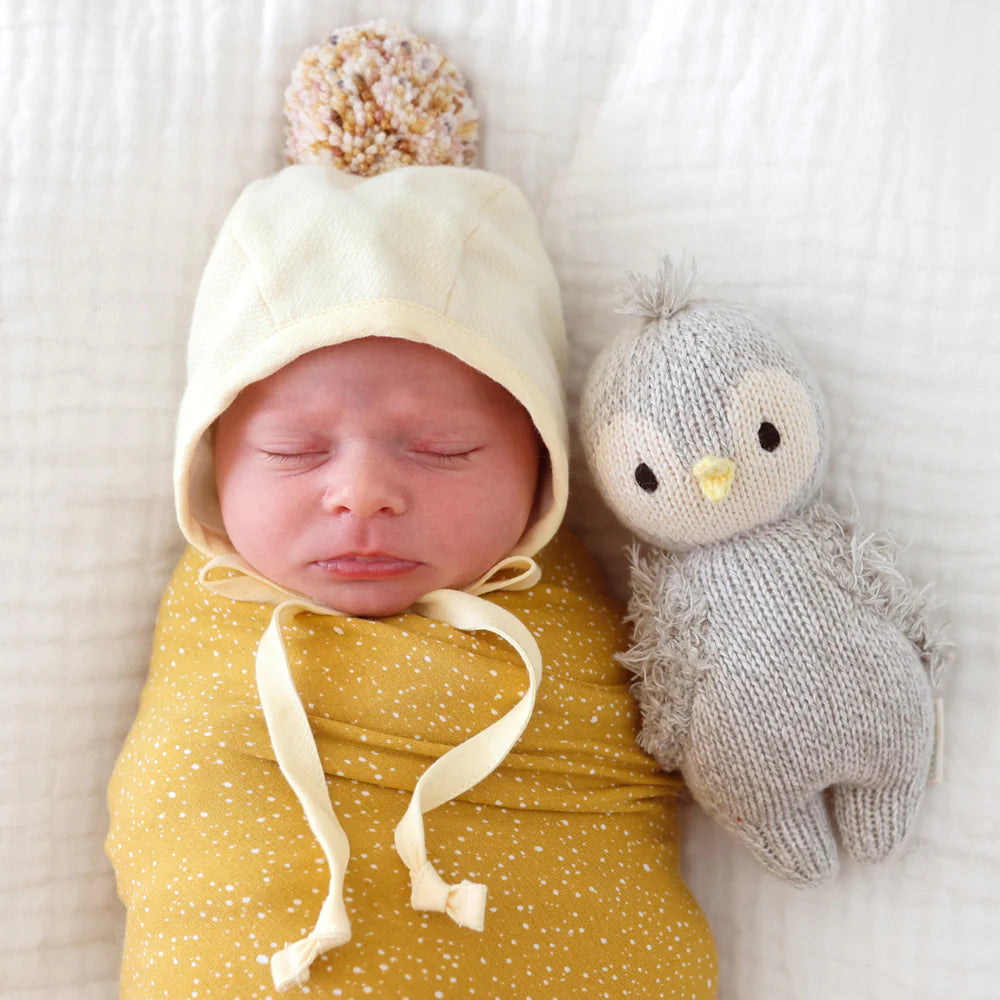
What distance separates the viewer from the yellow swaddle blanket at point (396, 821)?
35.3 inches

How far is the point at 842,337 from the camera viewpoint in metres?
1.09

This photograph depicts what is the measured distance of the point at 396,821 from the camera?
3.16 feet

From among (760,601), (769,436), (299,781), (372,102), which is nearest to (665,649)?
(760,601)

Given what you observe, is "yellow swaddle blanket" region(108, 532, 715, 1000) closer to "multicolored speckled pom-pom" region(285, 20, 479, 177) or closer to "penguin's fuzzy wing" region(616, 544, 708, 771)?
"penguin's fuzzy wing" region(616, 544, 708, 771)

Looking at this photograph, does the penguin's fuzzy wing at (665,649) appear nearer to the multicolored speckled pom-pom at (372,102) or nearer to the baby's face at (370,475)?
the baby's face at (370,475)

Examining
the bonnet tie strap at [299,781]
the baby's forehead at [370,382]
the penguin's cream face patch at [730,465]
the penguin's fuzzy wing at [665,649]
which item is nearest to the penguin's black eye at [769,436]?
the penguin's cream face patch at [730,465]

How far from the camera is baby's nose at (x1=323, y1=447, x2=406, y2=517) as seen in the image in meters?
0.97

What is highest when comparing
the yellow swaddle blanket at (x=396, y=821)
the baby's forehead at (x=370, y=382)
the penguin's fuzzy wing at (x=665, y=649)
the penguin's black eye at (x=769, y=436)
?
the penguin's black eye at (x=769, y=436)

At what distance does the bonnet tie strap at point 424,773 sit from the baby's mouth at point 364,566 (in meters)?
0.04

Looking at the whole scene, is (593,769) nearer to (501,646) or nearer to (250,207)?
(501,646)

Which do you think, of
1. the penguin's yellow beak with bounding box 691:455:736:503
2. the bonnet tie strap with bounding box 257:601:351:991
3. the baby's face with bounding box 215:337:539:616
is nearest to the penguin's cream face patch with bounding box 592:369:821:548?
the penguin's yellow beak with bounding box 691:455:736:503

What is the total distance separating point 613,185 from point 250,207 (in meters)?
0.37

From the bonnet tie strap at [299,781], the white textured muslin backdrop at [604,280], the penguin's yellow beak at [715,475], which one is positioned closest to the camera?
the bonnet tie strap at [299,781]

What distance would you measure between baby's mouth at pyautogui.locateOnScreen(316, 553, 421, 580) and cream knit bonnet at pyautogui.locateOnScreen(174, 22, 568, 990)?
4cm
